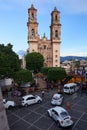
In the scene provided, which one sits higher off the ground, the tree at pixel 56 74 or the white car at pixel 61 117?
the tree at pixel 56 74

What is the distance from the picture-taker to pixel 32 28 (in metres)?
87.6

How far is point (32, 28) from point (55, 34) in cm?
1136

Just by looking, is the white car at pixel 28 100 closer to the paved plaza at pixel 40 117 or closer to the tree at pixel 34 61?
the paved plaza at pixel 40 117

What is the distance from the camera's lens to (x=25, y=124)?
24547 mm

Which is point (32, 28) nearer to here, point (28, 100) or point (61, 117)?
point (28, 100)

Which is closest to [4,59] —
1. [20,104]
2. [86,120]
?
[20,104]

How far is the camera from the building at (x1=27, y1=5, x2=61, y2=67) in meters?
87.6

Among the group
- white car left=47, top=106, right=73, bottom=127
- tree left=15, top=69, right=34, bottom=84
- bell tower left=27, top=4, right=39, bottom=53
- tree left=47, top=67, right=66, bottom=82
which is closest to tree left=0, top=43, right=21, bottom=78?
tree left=15, top=69, right=34, bottom=84

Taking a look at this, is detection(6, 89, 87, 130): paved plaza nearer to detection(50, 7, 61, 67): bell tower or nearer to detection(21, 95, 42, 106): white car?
detection(21, 95, 42, 106): white car

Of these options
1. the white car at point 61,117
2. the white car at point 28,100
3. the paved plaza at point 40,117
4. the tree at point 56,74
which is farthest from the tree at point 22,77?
the white car at point 61,117

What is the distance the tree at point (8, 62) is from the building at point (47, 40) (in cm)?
4110

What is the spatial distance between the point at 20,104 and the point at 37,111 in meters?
4.87

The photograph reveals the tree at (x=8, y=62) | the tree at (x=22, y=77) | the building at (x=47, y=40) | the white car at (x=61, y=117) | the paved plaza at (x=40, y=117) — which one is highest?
the building at (x=47, y=40)

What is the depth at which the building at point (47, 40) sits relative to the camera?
3447 inches
